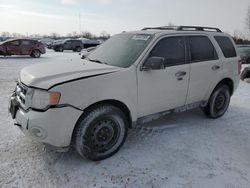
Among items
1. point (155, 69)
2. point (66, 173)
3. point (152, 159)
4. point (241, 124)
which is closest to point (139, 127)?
point (152, 159)

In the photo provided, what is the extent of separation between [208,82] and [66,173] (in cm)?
311

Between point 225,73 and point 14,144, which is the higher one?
point 225,73

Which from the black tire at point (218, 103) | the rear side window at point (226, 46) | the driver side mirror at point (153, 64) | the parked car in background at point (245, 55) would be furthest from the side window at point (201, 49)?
the parked car in background at point (245, 55)

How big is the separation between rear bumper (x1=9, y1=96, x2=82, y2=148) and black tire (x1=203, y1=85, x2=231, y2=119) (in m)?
3.07

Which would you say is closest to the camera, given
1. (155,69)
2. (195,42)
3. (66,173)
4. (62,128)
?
(62,128)

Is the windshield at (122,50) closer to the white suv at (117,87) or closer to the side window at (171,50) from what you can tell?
the white suv at (117,87)

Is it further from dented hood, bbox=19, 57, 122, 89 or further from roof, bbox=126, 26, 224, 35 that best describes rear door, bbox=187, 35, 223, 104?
dented hood, bbox=19, 57, 122, 89

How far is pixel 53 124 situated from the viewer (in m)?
2.88

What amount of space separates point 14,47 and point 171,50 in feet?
56.0

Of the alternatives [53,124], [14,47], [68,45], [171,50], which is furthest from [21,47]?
[53,124]

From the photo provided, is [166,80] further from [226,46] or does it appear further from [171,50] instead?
[226,46]

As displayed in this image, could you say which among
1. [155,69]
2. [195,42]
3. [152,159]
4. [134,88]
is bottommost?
[152,159]

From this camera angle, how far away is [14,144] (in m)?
3.81

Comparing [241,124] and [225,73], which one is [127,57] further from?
[241,124]
